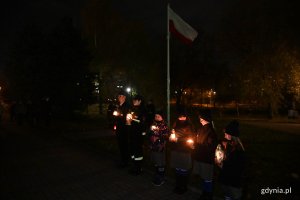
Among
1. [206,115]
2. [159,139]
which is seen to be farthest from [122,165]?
[206,115]

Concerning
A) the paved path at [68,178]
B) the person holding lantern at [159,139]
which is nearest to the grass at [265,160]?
the paved path at [68,178]

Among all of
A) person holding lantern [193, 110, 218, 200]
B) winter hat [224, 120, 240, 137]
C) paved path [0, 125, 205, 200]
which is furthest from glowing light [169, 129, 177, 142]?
winter hat [224, 120, 240, 137]

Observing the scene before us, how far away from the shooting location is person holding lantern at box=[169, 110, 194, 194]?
6672mm

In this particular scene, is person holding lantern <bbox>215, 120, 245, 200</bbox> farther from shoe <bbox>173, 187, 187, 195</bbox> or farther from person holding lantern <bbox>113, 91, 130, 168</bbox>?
person holding lantern <bbox>113, 91, 130, 168</bbox>

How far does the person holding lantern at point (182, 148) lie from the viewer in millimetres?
6672

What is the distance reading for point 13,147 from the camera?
12555 millimetres

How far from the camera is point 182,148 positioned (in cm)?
670

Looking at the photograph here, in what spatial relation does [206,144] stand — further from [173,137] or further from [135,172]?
[135,172]

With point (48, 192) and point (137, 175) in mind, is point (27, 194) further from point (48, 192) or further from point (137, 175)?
point (137, 175)

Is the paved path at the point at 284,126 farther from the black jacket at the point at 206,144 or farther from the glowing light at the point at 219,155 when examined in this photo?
the glowing light at the point at 219,155

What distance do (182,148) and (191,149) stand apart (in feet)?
0.71

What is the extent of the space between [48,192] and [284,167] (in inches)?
283

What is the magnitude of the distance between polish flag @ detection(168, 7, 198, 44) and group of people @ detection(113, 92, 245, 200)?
11.4 ft

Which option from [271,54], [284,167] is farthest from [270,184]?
[271,54]
